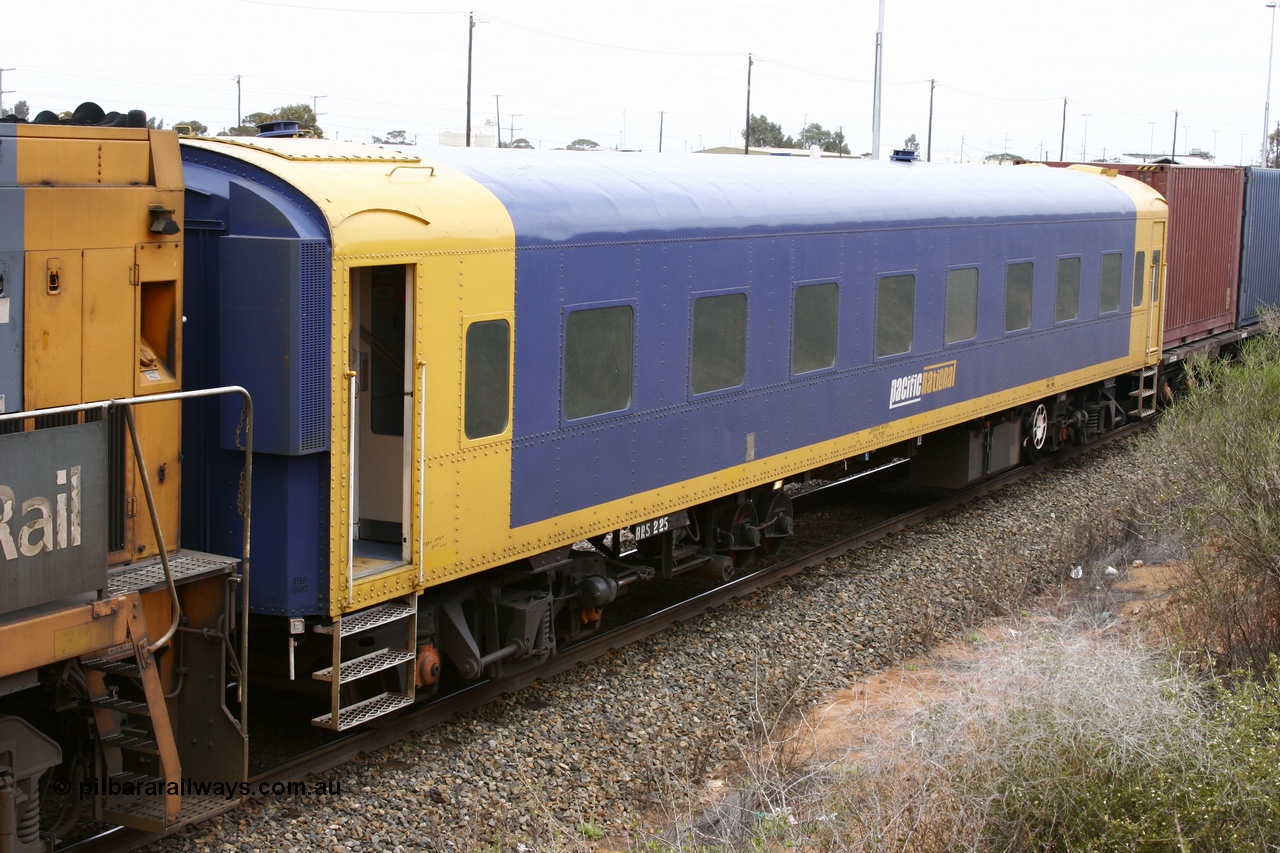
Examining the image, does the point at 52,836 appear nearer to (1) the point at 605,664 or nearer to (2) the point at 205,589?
(2) the point at 205,589

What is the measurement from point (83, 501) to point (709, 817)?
323 cm

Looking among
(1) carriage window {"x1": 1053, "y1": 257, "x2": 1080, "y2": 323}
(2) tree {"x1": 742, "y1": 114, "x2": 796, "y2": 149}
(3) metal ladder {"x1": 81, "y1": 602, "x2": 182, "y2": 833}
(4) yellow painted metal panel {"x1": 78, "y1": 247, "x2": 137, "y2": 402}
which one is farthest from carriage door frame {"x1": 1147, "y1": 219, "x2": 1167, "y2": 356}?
(2) tree {"x1": 742, "y1": 114, "x2": 796, "y2": 149}

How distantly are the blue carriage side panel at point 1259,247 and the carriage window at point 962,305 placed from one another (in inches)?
441

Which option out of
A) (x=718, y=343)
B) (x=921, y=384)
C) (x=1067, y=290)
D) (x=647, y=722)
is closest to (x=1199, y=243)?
(x=1067, y=290)

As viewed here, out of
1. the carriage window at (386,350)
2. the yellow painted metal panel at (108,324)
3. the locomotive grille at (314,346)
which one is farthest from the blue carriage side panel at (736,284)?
the yellow painted metal panel at (108,324)

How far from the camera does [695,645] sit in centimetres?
973

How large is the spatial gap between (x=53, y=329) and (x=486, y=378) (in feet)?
8.13

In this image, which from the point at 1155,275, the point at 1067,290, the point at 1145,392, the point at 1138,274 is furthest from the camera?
the point at 1145,392

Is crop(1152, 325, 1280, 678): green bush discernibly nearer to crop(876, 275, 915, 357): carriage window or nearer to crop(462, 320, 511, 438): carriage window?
crop(876, 275, 915, 357): carriage window

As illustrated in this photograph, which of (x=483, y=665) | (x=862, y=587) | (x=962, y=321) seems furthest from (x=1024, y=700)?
(x=962, y=321)

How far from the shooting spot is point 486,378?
7668mm

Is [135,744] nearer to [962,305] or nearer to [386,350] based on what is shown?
[386,350]

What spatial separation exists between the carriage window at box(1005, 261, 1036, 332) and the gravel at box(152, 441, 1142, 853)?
2.61 metres

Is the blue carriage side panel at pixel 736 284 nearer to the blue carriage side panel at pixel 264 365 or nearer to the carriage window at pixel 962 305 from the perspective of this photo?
the carriage window at pixel 962 305
